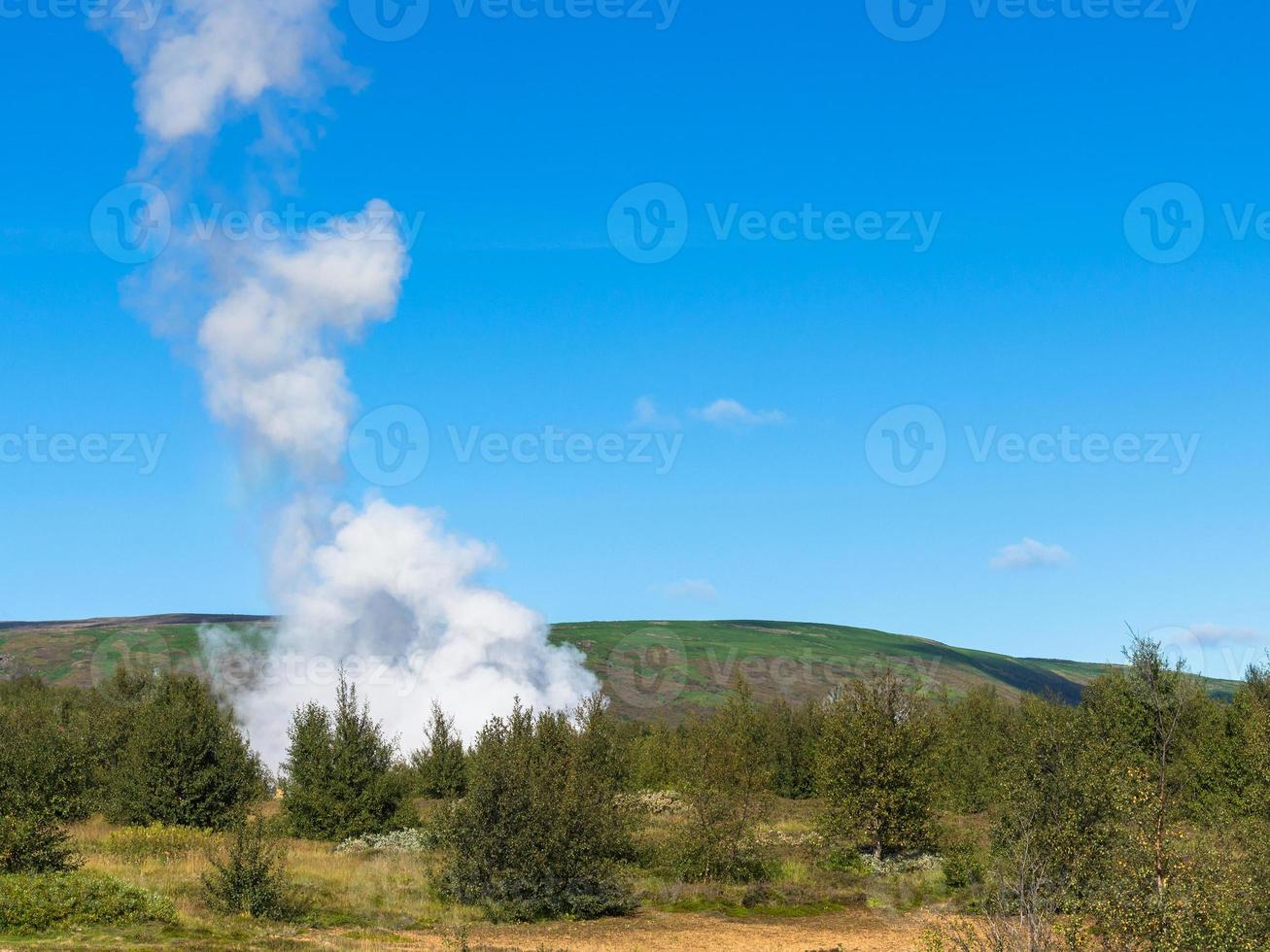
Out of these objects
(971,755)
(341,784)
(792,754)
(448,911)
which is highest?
(341,784)

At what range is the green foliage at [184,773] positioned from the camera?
43531 millimetres

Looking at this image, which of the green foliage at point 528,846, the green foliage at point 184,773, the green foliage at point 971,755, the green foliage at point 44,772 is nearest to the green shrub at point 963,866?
the green foliage at point 528,846

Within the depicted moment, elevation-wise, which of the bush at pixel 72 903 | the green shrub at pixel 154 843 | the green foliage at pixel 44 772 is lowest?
the green shrub at pixel 154 843

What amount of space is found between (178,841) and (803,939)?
938 inches

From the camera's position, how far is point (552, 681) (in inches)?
3991

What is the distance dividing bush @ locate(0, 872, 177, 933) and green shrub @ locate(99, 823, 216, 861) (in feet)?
31.6

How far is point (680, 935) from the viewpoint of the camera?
90.8 ft

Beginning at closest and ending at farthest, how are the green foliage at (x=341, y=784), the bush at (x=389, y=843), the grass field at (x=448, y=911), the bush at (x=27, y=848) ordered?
the grass field at (x=448, y=911), the bush at (x=27, y=848), the bush at (x=389, y=843), the green foliage at (x=341, y=784)

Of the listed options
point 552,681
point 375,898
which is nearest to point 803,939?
point 375,898

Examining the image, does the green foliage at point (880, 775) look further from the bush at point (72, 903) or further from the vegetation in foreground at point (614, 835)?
the bush at point (72, 903)

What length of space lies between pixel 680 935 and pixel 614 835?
7007 mm

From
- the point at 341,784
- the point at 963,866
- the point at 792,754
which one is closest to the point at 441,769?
the point at 341,784

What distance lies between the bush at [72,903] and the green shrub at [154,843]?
379 inches

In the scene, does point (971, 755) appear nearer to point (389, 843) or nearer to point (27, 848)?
point (389, 843)
